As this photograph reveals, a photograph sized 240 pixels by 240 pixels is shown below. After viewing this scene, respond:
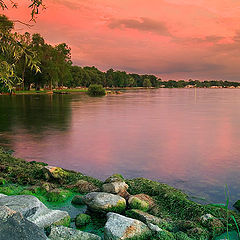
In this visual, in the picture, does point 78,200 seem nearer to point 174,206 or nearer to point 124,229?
point 124,229

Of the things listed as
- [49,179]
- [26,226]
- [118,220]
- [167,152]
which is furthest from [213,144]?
[26,226]

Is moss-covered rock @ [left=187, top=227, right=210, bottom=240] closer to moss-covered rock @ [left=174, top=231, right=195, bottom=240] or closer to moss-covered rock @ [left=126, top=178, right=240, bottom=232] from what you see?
moss-covered rock @ [left=174, top=231, right=195, bottom=240]

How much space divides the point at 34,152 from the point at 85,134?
20.8ft

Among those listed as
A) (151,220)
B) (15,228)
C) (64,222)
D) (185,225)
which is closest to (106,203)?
(64,222)

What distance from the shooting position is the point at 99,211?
762 centimetres

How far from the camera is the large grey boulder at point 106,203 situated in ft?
24.6

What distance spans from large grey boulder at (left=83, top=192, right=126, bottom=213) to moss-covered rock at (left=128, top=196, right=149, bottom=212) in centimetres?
21

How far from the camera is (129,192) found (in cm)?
910

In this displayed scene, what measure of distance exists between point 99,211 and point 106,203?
333 mm

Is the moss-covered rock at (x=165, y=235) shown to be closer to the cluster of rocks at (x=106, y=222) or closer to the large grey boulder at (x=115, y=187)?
the cluster of rocks at (x=106, y=222)

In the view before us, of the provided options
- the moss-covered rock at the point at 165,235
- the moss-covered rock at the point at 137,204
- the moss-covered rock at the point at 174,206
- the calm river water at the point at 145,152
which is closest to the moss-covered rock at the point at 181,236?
the moss-covered rock at the point at 165,235

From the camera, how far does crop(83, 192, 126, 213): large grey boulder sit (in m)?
7.51

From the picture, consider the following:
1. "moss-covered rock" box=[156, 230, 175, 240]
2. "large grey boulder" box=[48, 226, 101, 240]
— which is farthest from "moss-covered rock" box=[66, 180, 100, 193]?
"moss-covered rock" box=[156, 230, 175, 240]

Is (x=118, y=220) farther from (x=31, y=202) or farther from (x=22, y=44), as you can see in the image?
(x=22, y=44)
